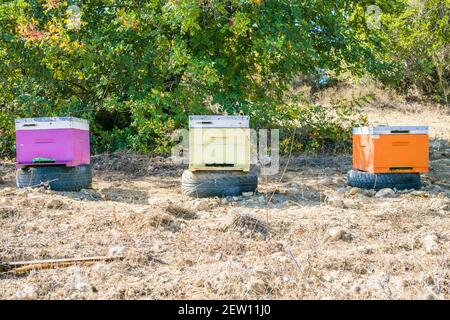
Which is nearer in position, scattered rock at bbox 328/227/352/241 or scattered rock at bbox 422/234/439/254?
scattered rock at bbox 422/234/439/254

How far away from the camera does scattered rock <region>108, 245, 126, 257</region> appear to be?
3.82m

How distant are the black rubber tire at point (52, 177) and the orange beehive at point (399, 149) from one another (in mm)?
3476

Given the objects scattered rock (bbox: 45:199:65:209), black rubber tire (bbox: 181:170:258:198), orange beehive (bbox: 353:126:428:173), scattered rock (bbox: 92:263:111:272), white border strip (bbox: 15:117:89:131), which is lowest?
scattered rock (bbox: 92:263:111:272)

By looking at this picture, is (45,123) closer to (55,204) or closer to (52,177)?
(52,177)

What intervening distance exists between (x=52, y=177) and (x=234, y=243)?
3215 mm

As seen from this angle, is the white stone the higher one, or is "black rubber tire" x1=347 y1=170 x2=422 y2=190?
"black rubber tire" x1=347 y1=170 x2=422 y2=190

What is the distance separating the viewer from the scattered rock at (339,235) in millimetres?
4363

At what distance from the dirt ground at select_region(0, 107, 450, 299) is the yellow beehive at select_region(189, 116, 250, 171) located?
49 centimetres

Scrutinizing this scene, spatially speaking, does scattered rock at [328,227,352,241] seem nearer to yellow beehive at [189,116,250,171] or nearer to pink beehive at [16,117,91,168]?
yellow beehive at [189,116,250,171]

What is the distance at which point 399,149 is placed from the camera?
6691 mm

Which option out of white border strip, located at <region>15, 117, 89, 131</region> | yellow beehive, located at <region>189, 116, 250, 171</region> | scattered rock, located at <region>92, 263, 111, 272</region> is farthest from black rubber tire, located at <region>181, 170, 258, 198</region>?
scattered rock, located at <region>92, 263, 111, 272</region>

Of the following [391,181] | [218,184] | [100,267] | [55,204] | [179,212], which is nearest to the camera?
[100,267]

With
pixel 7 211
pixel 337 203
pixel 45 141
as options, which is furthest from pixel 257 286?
pixel 45 141

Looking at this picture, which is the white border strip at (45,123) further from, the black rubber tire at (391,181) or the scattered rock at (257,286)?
the scattered rock at (257,286)
